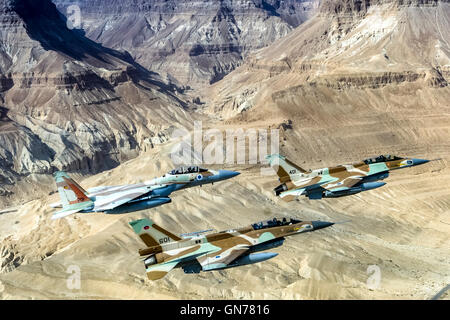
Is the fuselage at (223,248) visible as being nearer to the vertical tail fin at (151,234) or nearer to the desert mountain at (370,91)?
the vertical tail fin at (151,234)

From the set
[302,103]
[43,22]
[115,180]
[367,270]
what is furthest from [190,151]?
[43,22]

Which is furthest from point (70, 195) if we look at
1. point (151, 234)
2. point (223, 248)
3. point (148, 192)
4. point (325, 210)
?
point (325, 210)

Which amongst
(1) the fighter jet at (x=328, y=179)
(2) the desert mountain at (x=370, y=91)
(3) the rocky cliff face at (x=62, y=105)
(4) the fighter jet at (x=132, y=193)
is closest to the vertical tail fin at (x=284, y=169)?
(1) the fighter jet at (x=328, y=179)

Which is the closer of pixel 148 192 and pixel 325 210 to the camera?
pixel 148 192

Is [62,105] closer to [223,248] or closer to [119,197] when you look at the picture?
[119,197]

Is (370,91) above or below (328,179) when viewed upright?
above

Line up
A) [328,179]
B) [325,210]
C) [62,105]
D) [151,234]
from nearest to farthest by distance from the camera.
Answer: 1. [151,234]
2. [328,179]
3. [325,210]
4. [62,105]
